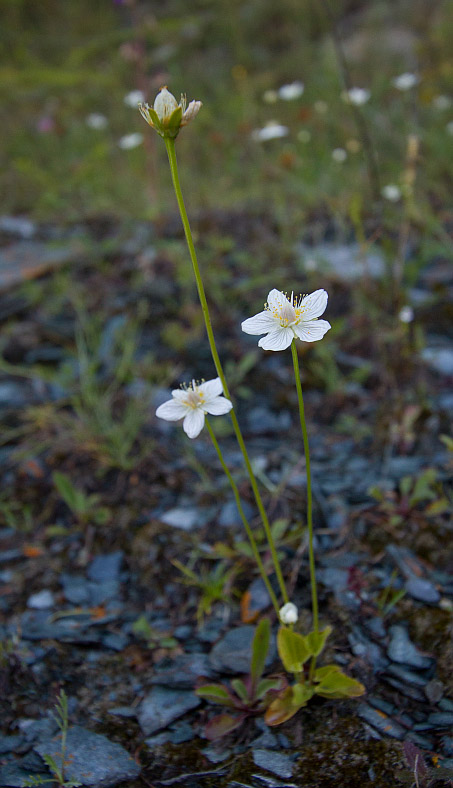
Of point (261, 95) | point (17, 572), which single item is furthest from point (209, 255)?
point (261, 95)

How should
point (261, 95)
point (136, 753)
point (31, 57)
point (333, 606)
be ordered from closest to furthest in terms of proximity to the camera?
1. point (136, 753)
2. point (333, 606)
3. point (261, 95)
4. point (31, 57)

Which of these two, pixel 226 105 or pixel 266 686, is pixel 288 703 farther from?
pixel 226 105

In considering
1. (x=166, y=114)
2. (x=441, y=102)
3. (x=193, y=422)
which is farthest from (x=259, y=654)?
(x=441, y=102)

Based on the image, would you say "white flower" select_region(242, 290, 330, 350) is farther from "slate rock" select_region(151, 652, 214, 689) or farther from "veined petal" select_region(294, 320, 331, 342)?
"slate rock" select_region(151, 652, 214, 689)

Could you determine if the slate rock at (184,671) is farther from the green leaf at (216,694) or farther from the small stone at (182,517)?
the small stone at (182,517)

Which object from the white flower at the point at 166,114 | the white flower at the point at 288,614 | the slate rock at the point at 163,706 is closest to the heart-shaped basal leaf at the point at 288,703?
the white flower at the point at 288,614

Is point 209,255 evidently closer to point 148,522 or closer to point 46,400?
point 46,400

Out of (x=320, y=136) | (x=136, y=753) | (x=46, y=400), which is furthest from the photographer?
(x=320, y=136)

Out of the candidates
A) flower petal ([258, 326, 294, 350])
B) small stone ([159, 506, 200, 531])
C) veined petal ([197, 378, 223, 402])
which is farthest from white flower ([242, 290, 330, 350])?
small stone ([159, 506, 200, 531])
